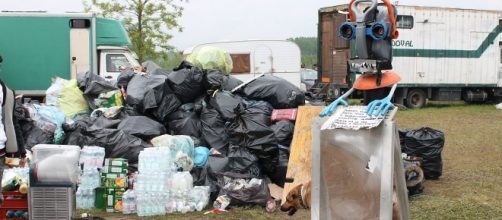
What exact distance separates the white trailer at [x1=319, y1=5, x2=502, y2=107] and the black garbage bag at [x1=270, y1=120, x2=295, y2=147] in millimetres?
10549

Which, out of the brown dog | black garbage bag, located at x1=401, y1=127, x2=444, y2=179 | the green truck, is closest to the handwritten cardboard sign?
the brown dog

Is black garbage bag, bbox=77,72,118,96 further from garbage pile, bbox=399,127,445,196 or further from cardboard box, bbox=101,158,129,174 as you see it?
garbage pile, bbox=399,127,445,196

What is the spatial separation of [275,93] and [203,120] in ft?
3.19

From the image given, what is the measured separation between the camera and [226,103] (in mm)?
7098

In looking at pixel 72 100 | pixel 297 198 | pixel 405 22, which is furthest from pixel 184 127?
pixel 405 22

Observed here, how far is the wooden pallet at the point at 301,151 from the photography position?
631 cm

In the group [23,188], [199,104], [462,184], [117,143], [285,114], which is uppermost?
[199,104]

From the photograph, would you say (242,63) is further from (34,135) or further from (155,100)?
(34,135)

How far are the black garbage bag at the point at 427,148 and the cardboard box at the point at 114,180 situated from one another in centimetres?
345

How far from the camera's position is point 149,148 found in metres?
6.32

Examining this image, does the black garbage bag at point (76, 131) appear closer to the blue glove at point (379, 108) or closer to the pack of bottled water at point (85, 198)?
the pack of bottled water at point (85, 198)

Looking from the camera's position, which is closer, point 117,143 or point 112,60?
point 117,143

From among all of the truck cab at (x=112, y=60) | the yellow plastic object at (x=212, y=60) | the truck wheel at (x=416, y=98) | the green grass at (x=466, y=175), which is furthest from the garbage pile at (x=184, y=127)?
the truck wheel at (x=416, y=98)

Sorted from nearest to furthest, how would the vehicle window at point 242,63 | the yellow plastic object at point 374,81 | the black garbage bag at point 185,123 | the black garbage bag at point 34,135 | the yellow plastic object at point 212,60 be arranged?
the yellow plastic object at point 374,81, the black garbage bag at point 34,135, the black garbage bag at point 185,123, the yellow plastic object at point 212,60, the vehicle window at point 242,63
